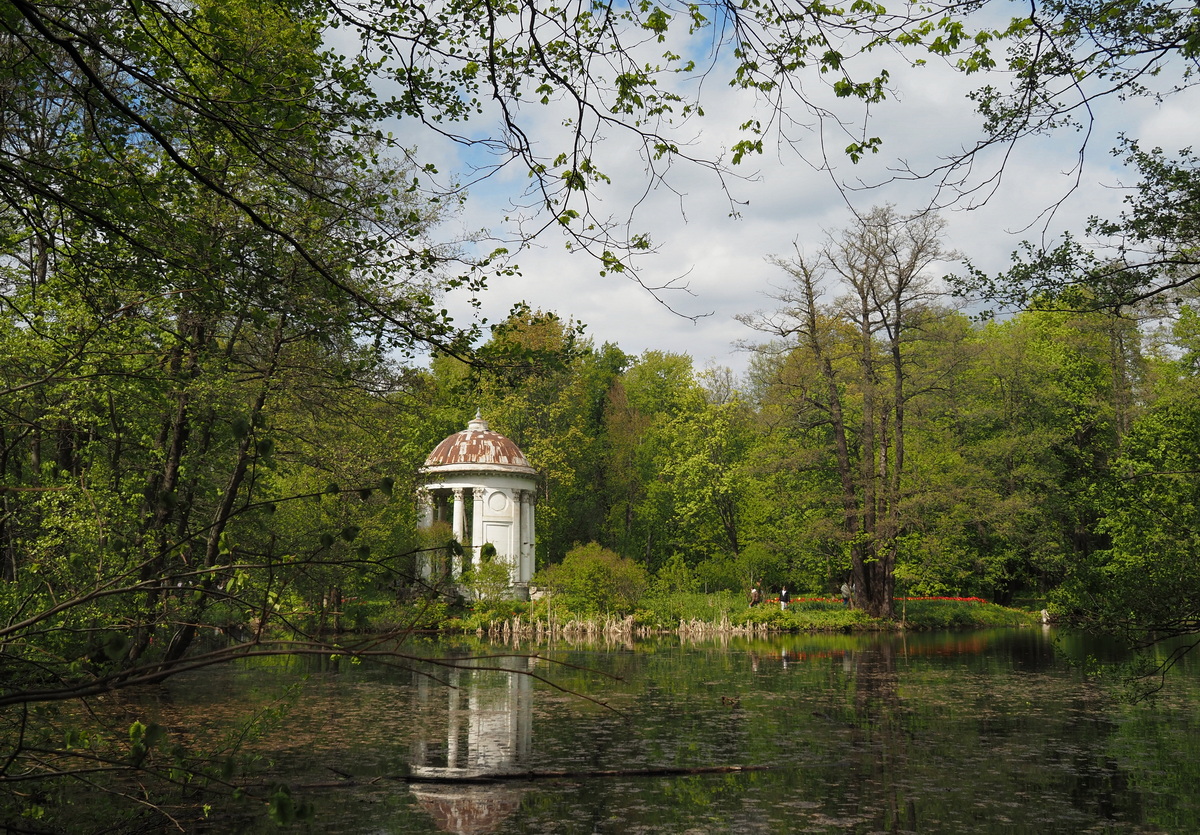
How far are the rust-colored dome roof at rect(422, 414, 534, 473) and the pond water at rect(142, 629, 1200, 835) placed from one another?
1650 centimetres

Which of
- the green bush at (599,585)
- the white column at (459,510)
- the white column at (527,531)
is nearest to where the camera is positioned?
the green bush at (599,585)

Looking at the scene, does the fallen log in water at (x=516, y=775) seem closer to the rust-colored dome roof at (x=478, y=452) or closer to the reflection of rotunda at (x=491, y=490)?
the reflection of rotunda at (x=491, y=490)

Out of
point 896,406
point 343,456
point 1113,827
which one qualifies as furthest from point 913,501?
point 1113,827

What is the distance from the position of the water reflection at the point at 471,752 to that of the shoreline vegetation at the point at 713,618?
9591 mm

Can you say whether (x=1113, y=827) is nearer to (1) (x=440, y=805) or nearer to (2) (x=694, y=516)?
(1) (x=440, y=805)

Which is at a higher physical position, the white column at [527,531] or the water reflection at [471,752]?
the white column at [527,531]

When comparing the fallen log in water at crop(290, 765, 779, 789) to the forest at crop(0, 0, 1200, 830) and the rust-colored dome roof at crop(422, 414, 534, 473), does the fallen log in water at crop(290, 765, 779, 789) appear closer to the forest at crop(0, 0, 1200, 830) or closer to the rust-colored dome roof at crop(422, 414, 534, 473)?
the forest at crop(0, 0, 1200, 830)

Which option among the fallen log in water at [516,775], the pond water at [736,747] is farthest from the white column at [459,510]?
the fallen log in water at [516,775]

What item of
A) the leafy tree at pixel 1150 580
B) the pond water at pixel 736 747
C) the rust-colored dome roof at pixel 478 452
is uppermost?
the rust-colored dome roof at pixel 478 452

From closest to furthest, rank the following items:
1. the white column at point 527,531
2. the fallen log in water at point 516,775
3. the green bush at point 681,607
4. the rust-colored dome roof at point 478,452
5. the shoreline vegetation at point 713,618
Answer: the fallen log in water at point 516,775, the shoreline vegetation at point 713,618, the green bush at point 681,607, the rust-colored dome roof at point 478,452, the white column at point 527,531

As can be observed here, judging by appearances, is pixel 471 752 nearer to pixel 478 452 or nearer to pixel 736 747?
pixel 736 747

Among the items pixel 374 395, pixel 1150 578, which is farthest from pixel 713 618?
pixel 1150 578

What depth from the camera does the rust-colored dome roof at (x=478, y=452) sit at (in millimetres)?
33281

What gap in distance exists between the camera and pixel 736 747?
30.9 feet
